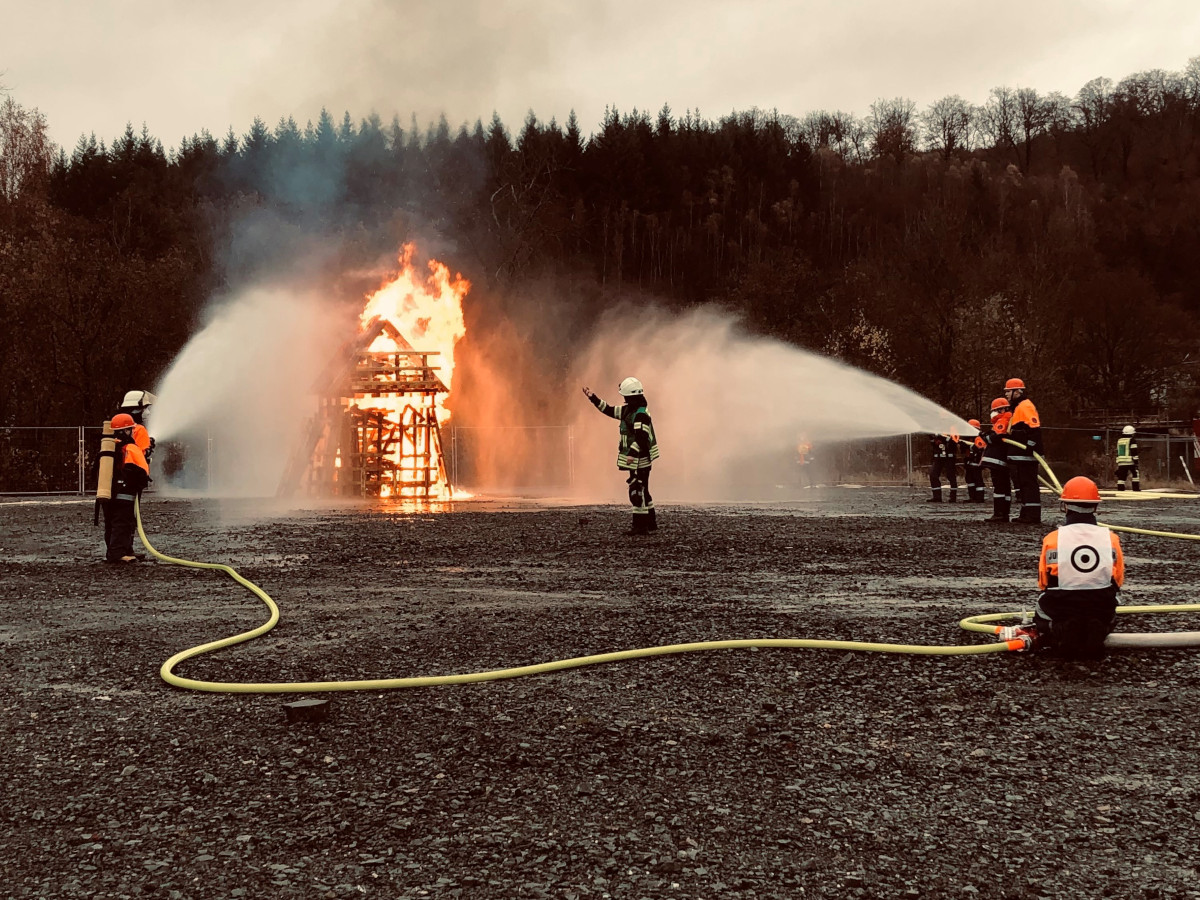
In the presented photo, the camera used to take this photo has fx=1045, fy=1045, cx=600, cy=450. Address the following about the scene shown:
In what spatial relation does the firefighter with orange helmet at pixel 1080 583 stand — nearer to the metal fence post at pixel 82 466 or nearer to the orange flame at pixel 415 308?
the orange flame at pixel 415 308

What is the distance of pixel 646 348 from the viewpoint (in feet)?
147

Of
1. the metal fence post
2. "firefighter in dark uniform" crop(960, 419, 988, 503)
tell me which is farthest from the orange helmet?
the metal fence post

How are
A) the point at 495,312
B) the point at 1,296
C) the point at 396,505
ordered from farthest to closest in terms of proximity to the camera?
the point at 495,312 < the point at 1,296 < the point at 396,505

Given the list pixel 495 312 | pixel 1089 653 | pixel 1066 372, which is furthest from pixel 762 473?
pixel 1089 653

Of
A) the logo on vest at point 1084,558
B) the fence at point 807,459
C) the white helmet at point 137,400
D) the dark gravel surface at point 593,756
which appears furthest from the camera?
the fence at point 807,459

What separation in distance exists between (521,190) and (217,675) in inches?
1919

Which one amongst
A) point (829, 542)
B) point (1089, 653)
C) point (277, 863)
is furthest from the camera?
point (829, 542)

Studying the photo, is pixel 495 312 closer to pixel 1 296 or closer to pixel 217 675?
pixel 1 296

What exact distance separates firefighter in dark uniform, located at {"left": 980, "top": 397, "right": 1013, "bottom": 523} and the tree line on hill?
1959 cm

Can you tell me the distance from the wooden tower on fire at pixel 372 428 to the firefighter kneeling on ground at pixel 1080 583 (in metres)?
20.4

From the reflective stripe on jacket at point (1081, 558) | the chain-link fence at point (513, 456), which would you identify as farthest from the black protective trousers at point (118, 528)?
the chain-link fence at point (513, 456)

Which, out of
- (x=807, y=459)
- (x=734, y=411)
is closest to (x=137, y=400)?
(x=807, y=459)

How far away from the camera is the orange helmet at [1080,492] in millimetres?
6035

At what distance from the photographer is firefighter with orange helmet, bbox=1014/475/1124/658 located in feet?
19.1
